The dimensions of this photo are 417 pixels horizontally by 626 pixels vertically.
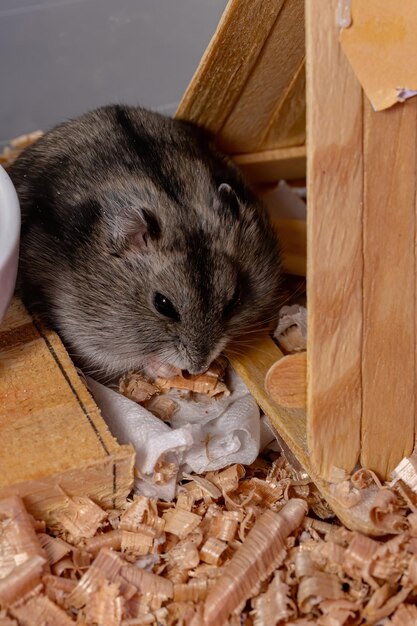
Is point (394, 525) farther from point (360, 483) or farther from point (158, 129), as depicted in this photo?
point (158, 129)

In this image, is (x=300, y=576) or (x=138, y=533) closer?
(x=300, y=576)

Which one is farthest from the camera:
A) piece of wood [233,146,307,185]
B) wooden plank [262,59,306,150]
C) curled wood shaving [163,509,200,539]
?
piece of wood [233,146,307,185]

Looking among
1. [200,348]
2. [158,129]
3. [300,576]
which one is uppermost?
[158,129]

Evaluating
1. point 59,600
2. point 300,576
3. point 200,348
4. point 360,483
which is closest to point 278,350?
point 200,348

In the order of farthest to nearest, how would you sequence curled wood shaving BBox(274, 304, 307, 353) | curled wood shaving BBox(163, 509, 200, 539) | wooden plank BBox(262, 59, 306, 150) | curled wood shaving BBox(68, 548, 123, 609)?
wooden plank BBox(262, 59, 306, 150) → curled wood shaving BBox(274, 304, 307, 353) → curled wood shaving BBox(163, 509, 200, 539) → curled wood shaving BBox(68, 548, 123, 609)

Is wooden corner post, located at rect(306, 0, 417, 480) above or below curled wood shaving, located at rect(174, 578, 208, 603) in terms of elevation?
above

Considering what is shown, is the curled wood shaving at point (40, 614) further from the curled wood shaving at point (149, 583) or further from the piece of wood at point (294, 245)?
the piece of wood at point (294, 245)

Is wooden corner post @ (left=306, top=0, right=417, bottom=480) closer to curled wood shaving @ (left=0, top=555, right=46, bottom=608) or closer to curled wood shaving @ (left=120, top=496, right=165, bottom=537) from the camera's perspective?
curled wood shaving @ (left=120, top=496, right=165, bottom=537)

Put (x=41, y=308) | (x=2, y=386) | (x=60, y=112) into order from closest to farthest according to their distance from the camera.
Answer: (x=2, y=386), (x=41, y=308), (x=60, y=112)

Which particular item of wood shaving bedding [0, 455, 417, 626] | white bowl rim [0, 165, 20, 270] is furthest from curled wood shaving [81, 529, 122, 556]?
white bowl rim [0, 165, 20, 270]
